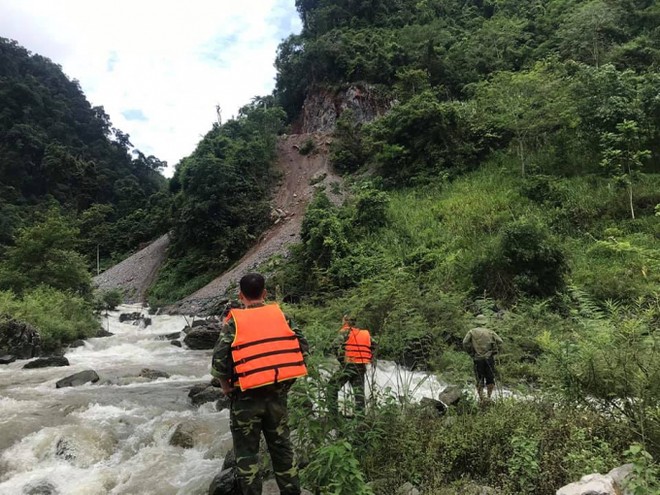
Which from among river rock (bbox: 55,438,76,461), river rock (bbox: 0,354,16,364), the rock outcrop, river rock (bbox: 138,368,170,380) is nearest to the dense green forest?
the rock outcrop

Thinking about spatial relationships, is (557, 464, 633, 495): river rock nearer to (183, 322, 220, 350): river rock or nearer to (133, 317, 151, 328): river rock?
(183, 322, 220, 350): river rock

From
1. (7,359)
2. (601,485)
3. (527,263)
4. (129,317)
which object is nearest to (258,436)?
(601,485)

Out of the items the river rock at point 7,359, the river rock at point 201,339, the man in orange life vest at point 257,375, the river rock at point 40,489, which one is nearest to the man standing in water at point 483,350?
the man in orange life vest at point 257,375

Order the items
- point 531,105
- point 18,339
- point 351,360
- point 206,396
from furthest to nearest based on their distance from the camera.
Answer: point 531,105 < point 18,339 < point 206,396 < point 351,360

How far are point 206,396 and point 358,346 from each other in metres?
4.81

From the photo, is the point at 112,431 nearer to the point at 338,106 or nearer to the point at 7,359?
the point at 7,359

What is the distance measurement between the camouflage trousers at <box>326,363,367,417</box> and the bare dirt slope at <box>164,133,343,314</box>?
19.4 metres

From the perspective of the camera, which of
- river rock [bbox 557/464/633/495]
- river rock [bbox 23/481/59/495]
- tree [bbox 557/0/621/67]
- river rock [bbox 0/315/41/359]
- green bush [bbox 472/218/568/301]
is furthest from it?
tree [bbox 557/0/621/67]

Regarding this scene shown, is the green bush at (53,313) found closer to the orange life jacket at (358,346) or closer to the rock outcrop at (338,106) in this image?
the orange life jacket at (358,346)

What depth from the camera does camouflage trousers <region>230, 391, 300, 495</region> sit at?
133 inches

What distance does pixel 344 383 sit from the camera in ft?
15.4

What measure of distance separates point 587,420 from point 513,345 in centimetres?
397

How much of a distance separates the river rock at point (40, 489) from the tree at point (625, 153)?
1860cm

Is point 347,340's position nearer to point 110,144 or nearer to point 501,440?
point 501,440
